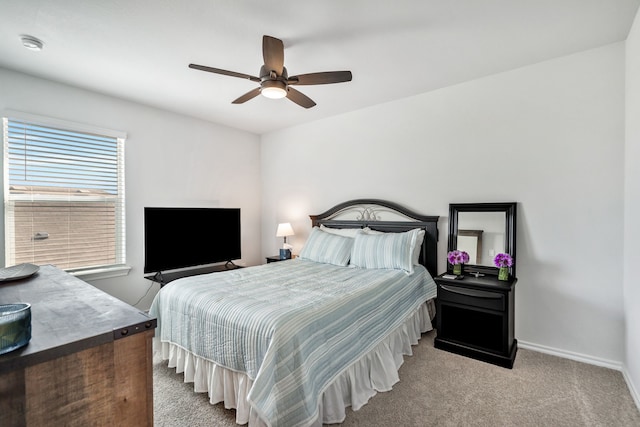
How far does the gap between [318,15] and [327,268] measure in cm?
234

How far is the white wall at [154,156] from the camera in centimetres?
312

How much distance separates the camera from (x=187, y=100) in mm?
3684

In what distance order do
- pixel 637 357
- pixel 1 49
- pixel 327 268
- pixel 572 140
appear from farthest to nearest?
pixel 327 268 < pixel 572 140 < pixel 1 49 < pixel 637 357

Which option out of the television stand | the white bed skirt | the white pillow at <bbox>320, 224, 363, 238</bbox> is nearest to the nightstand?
the white bed skirt

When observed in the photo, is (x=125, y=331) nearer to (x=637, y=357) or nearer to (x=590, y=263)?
(x=637, y=357)

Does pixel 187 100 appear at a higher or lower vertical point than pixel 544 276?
higher

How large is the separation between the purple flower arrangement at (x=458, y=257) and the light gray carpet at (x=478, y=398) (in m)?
0.90

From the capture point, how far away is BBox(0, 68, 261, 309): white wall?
3.12 m

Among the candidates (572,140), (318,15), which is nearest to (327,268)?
(318,15)

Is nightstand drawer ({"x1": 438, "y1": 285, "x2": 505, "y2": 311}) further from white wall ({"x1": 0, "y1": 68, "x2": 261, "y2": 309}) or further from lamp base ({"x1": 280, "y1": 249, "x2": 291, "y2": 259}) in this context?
white wall ({"x1": 0, "y1": 68, "x2": 261, "y2": 309})

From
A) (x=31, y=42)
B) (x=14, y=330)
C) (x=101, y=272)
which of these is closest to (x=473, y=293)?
(x=14, y=330)

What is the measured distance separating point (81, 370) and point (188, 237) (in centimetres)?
339

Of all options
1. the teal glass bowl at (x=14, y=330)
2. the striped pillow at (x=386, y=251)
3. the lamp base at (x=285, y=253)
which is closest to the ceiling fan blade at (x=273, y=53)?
the teal glass bowl at (x=14, y=330)

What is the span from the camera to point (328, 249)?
3645 mm
